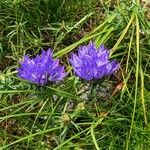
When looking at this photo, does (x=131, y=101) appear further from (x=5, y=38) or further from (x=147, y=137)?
(x=5, y=38)

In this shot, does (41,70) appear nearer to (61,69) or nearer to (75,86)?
(61,69)

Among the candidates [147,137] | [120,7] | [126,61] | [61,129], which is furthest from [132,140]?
[120,7]

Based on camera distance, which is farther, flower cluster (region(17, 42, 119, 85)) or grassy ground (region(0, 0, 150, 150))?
grassy ground (region(0, 0, 150, 150))

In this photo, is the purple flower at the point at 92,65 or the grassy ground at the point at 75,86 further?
the grassy ground at the point at 75,86
